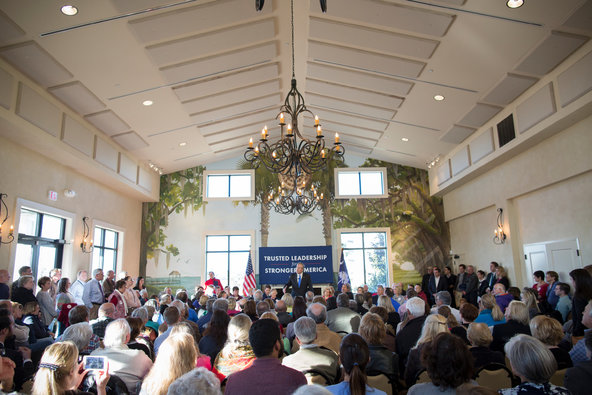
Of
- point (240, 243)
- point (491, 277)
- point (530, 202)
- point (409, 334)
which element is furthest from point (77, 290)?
point (530, 202)

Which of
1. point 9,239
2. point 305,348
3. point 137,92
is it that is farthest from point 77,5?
point 305,348

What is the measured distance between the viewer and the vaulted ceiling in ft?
20.5

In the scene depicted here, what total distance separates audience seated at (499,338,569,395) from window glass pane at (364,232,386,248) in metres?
11.6

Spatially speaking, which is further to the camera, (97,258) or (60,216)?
(97,258)

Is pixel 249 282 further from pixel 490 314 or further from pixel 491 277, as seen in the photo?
pixel 490 314

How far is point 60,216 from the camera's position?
9398 mm

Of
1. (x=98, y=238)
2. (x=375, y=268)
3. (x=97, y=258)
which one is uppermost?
(x=98, y=238)

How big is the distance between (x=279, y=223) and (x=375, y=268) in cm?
340

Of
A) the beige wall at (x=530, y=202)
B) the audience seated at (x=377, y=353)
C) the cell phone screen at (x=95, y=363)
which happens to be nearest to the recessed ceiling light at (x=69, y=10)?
the cell phone screen at (x=95, y=363)

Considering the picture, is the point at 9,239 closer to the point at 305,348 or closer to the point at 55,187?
the point at 55,187

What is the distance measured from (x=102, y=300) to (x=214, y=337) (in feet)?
19.0

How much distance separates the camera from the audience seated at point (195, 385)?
1.65 meters

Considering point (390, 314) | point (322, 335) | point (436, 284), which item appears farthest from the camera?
point (436, 284)

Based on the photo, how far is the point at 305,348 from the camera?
3.16 m
